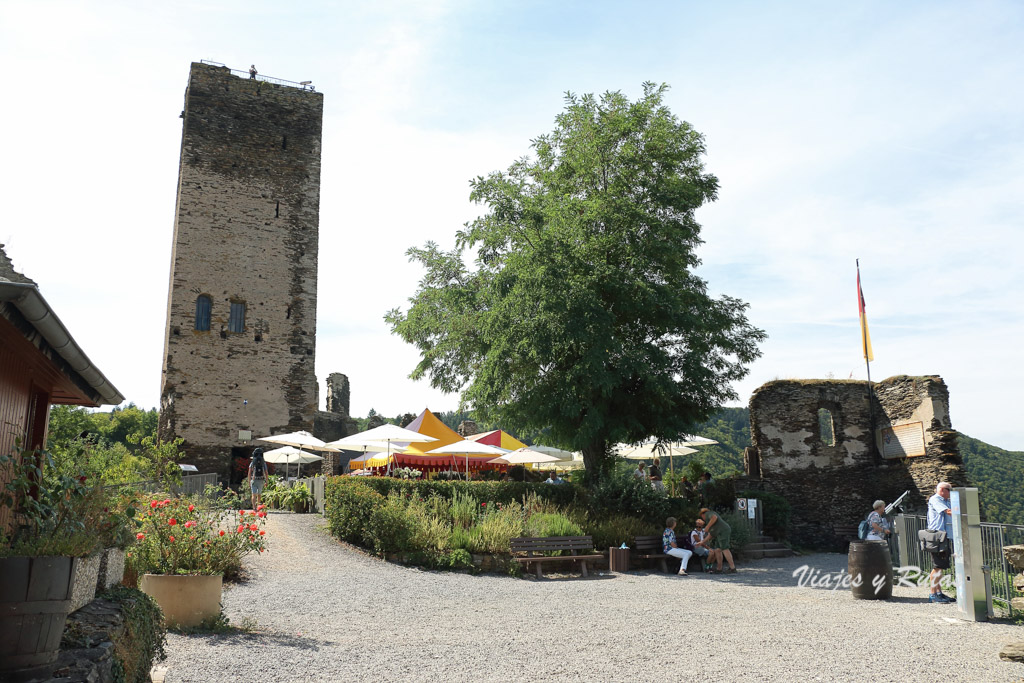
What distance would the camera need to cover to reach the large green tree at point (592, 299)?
16125mm

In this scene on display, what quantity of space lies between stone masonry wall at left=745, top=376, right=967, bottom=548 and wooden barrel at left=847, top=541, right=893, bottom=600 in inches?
422

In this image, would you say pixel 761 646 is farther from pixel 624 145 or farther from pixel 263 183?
pixel 263 183

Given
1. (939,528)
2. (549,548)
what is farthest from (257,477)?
(939,528)

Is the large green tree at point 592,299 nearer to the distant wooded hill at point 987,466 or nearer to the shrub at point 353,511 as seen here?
the shrub at point 353,511

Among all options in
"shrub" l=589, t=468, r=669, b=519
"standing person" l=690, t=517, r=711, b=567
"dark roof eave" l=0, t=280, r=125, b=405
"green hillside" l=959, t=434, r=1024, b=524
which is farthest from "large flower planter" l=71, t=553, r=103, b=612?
"green hillside" l=959, t=434, r=1024, b=524

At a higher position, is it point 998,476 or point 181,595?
point 998,476


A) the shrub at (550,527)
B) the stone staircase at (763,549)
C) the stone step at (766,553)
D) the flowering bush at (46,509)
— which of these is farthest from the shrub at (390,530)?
the flowering bush at (46,509)

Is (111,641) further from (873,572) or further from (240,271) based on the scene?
(240,271)

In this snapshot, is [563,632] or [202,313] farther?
[202,313]

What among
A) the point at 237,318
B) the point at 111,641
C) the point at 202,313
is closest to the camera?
the point at 111,641

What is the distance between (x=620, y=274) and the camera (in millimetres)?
17000

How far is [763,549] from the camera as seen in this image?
57.4ft

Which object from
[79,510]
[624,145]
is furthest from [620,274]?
[79,510]

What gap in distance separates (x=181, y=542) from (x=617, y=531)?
8968 mm
